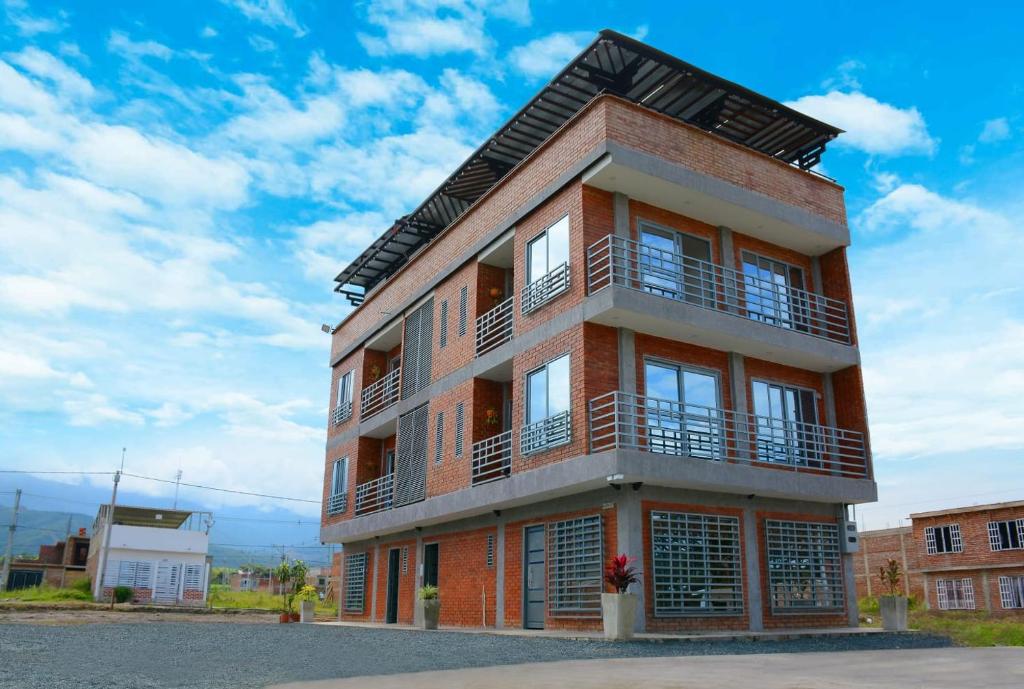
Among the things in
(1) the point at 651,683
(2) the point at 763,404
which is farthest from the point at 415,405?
(1) the point at 651,683

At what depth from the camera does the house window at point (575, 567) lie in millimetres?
15352

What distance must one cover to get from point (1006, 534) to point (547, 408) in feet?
93.4

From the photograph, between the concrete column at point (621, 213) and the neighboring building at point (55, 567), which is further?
the neighboring building at point (55, 567)

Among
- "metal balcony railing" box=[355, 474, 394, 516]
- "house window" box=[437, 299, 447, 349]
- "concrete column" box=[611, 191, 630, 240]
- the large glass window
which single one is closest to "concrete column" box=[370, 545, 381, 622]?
"metal balcony railing" box=[355, 474, 394, 516]

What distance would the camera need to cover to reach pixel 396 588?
2441 cm

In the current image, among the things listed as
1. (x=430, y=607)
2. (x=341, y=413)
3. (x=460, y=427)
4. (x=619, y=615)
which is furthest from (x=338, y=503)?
(x=619, y=615)

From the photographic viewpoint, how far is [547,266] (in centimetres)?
1761

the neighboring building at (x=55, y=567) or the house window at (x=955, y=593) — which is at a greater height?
the neighboring building at (x=55, y=567)

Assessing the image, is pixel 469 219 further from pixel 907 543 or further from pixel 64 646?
pixel 907 543

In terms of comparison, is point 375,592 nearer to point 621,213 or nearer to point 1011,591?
point 621,213

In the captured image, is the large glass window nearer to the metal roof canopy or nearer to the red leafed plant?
the red leafed plant

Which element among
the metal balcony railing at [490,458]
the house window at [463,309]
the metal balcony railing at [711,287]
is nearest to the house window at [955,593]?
the metal balcony railing at [711,287]

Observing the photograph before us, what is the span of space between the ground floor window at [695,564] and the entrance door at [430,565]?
326 inches

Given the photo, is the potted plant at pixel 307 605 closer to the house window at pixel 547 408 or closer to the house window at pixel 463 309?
the house window at pixel 463 309
